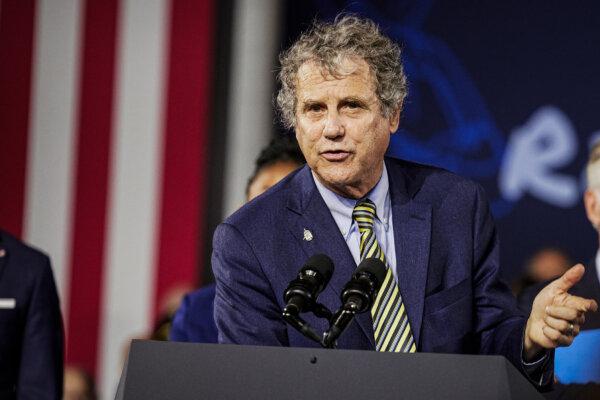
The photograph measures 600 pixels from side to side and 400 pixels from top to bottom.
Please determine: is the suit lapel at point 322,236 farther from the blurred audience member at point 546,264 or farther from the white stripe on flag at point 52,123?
the white stripe on flag at point 52,123

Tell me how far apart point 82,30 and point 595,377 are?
4.02m

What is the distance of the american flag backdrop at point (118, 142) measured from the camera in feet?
19.8

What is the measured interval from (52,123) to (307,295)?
4.43 meters

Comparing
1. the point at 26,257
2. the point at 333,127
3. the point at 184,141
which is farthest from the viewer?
the point at 184,141

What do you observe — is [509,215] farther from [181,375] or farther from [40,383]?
[181,375]

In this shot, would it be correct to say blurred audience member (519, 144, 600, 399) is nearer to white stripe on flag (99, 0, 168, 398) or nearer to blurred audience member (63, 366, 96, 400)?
blurred audience member (63, 366, 96, 400)

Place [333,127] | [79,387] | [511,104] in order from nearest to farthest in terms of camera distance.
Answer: [333,127] → [79,387] → [511,104]

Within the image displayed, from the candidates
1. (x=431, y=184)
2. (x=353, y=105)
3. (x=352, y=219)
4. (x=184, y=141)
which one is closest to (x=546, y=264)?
(x=184, y=141)

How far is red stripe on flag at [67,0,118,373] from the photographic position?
607cm

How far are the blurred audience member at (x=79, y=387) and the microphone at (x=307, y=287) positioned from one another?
9.47 feet

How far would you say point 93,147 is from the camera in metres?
6.11

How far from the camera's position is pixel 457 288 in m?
2.36

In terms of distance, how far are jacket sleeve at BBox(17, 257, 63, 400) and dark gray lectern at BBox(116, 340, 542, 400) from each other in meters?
1.53

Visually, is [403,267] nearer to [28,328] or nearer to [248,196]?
[248,196]
